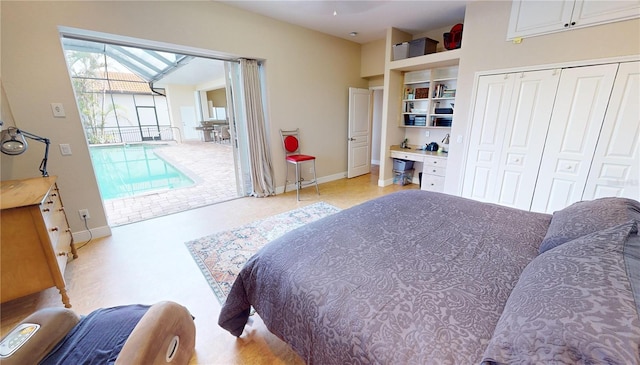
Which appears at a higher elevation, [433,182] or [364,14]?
[364,14]

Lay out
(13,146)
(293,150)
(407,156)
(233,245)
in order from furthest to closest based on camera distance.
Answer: (407,156), (293,150), (233,245), (13,146)

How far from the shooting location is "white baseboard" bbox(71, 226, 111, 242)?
2730mm

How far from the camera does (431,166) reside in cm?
413

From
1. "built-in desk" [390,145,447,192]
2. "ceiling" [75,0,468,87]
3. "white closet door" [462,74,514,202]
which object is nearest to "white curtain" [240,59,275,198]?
"ceiling" [75,0,468,87]

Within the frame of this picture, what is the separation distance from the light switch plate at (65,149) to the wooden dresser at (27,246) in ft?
2.89

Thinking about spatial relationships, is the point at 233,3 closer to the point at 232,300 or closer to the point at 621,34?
the point at 232,300

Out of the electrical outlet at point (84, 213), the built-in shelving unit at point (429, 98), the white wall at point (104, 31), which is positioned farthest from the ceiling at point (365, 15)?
the electrical outlet at point (84, 213)

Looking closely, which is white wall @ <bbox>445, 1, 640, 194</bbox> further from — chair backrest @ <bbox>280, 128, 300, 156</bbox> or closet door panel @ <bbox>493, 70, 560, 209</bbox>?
chair backrest @ <bbox>280, 128, 300, 156</bbox>

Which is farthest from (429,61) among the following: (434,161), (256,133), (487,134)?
(256,133)

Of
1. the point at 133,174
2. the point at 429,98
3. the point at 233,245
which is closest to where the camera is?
the point at 233,245

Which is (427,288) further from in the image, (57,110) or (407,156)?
(407,156)

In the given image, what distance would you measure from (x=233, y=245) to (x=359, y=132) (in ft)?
12.1

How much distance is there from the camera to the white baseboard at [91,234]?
2.73m

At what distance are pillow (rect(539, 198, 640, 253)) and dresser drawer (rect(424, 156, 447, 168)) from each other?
263 cm
